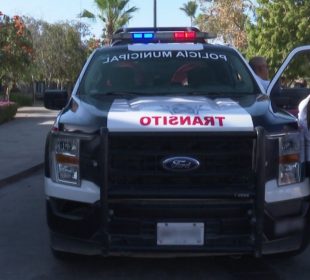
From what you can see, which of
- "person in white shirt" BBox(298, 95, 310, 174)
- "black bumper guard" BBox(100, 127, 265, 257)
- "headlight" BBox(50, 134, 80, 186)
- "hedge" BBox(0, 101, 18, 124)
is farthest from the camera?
"hedge" BBox(0, 101, 18, 124)

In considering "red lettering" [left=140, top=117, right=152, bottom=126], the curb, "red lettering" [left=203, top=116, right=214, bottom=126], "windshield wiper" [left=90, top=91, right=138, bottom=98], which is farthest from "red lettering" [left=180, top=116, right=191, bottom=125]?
the curb

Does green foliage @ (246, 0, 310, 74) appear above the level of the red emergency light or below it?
below

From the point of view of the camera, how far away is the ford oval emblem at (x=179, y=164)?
18.7 ft

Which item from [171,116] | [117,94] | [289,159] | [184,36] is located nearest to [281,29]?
[184,36]

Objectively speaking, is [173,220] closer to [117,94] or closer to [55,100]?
[117,94]

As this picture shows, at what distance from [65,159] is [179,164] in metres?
0.91

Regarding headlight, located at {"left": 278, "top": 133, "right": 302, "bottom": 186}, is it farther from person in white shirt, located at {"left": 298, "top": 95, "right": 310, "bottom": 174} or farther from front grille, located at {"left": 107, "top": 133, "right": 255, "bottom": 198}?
person in white shirt, located at {"left": 298, "top": 95, "right": 310, "bottom": 174}

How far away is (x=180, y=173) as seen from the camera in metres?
5.72

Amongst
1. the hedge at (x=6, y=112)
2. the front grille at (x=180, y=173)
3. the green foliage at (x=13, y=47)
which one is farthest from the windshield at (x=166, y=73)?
the green foliage at (x=13, y=47)

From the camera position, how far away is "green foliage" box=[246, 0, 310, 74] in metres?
34.4

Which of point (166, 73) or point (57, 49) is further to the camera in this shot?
point (57, 49)

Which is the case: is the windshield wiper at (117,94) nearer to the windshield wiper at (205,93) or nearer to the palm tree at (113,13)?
the windshield wiper at (205,93)

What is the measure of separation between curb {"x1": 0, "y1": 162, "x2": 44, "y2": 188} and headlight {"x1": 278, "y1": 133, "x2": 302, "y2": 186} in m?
7.04

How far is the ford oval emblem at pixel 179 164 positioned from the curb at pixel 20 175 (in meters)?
6.83
